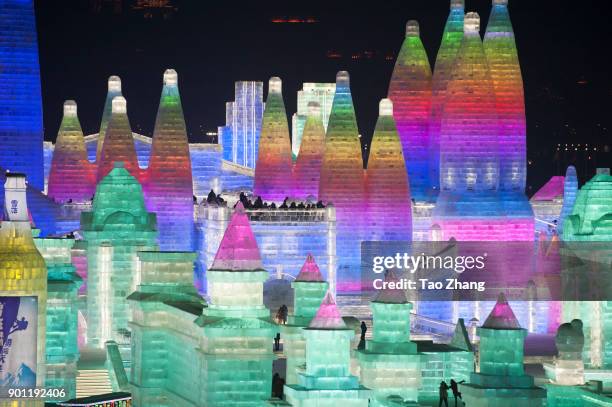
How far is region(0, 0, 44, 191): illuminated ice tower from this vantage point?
77.3 m

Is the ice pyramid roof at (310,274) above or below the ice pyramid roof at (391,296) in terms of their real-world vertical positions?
above

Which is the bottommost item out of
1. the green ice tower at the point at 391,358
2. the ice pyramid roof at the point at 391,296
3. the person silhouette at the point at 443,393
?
the person silhouette at the point at 443,393

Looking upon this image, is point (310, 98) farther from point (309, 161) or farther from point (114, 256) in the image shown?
point (114, 256)

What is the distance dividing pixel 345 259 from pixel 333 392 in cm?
2931

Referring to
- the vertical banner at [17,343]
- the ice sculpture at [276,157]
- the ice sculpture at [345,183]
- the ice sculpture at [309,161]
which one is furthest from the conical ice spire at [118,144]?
the vertical banner at [17,343]

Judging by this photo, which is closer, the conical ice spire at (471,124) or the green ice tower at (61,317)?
the green ice tower at (61,317)

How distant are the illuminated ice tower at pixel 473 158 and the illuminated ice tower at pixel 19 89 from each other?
12.1 metres

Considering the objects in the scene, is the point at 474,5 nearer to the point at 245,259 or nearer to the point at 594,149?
the point at 594,149

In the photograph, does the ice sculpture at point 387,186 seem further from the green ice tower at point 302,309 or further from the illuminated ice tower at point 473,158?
the green ice tower at point 302,309

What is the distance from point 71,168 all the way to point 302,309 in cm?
2476

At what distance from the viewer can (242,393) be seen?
50344 mm

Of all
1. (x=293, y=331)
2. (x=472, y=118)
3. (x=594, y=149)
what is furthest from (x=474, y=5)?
(x=293, y=331)

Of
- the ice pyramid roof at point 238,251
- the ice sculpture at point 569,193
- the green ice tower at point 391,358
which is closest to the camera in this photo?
the ice pyramid roof at point 238,251

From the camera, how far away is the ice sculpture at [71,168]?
255 feet
